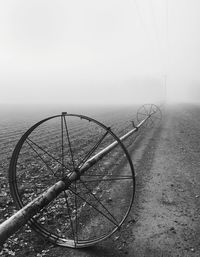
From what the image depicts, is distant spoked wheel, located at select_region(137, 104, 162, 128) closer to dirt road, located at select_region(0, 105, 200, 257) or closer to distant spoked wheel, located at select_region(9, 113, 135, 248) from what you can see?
Result: dirt road, located at select_region(0, 105, 200, 257)

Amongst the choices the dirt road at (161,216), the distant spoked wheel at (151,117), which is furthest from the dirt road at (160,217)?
the distant spoked wheel at (151,117)

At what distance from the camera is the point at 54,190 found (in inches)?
176

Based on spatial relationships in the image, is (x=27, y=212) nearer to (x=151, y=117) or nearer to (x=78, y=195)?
(x=78, y=195)

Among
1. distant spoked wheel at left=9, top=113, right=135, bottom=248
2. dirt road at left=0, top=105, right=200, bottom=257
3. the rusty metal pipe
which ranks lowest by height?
dirt road at left=0, top=105, right=200, bottom=257

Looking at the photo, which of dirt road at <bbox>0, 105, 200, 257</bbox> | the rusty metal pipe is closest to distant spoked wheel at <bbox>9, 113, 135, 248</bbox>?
the rusty metal pipe

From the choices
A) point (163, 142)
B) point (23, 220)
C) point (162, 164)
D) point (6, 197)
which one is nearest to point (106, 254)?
point (23, 220)

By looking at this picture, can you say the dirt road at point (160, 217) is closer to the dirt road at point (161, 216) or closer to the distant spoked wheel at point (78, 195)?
the dirt road at point (161, 216)

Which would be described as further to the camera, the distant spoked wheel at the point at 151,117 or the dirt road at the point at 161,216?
the distant spoked wheel at the point at 151,117

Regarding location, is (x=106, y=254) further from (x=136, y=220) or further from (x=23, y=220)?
(x=23, y=220)

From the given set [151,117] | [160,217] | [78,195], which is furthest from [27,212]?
[151,117]

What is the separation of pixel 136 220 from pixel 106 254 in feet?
4.76

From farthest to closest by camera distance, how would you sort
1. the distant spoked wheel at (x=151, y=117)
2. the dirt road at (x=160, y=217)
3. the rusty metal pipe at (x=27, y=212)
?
the distant spoked wheel at (x=151, y=117)
the dirt road at (x=160, y=217)
the rusty metal pipe at (x=27, y=212)

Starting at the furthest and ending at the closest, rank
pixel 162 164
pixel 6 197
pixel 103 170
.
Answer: pixel 162 164 < pixel 103 170 < pixel 6 197

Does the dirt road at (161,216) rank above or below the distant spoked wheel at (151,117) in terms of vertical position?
below
